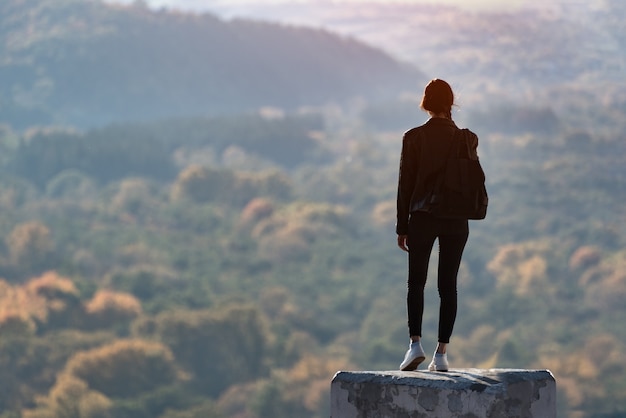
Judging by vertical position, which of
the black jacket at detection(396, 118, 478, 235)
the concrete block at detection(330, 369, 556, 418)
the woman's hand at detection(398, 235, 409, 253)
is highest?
the black jacket at detection(396, 118, 478, 235)

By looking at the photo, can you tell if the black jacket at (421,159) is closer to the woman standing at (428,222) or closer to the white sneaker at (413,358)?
the woman standing at (428,222)

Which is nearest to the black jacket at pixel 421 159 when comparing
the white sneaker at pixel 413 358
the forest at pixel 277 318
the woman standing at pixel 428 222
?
the woman standing at pixel 428 222

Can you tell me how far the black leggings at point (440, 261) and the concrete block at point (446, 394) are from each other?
61 centimetres

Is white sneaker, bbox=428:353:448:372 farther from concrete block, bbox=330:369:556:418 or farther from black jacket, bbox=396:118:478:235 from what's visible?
black jacket, bbox=396:118:478:235

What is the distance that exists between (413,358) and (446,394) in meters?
0.84

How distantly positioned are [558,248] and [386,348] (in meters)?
48.5

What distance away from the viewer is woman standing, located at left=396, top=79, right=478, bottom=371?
25.7 feet

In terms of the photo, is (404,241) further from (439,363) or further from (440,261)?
(439,363)

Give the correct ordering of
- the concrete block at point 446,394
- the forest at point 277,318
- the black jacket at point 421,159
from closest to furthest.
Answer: the concrete block at point 446,394
the black jacket at point 421,159
the forest at point 277,318

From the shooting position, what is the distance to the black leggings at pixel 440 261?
7863 mm

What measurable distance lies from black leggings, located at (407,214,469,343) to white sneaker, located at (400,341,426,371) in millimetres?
105

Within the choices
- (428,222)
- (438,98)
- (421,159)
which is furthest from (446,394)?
(438,98)

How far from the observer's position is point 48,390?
132500mm

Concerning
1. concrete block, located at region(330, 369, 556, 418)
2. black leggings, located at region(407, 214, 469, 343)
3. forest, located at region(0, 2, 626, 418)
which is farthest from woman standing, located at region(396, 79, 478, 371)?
forest, located at region(0, 2, 626, 418)
